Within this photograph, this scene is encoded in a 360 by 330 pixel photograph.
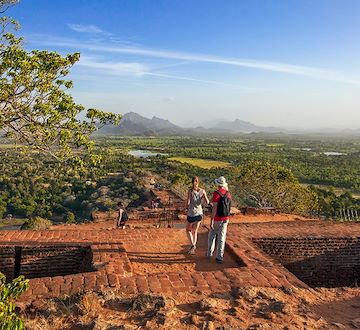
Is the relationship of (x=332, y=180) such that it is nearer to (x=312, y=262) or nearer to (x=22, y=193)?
(x=22, y=193)

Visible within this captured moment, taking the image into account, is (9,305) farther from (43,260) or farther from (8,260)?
(8,260)

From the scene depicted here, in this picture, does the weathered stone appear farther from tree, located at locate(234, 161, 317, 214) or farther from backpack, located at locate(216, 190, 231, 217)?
tree, located at locate(234, 161, 317, 214)

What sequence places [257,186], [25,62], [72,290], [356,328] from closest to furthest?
[356,328] < [72,290] < [25,62] < [257,186]

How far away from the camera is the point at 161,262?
20.1 ft

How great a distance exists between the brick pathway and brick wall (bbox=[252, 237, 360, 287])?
0.72 feet

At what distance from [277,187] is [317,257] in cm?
1294

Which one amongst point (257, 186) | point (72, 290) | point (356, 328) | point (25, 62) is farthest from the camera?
point (257, 186)

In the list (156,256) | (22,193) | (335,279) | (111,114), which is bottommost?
(22,193)

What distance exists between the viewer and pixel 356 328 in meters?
3.84

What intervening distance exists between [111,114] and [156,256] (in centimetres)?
261

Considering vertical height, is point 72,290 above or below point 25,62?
below

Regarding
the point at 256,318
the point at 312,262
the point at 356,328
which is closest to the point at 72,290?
Result: the point at 256,318

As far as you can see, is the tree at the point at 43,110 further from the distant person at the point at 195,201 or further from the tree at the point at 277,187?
the tree at the point at 277,187

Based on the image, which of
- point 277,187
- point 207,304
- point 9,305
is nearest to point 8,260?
point 207,304
